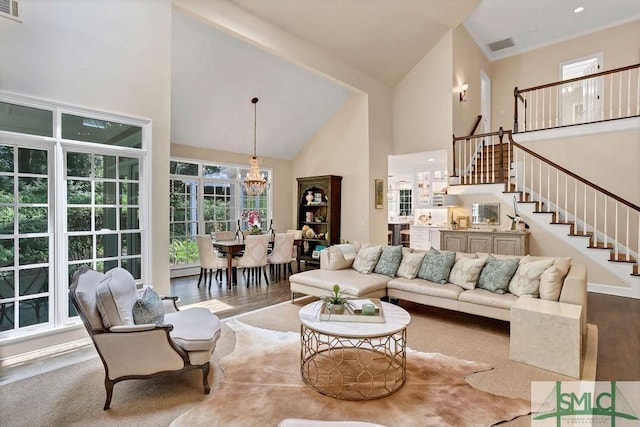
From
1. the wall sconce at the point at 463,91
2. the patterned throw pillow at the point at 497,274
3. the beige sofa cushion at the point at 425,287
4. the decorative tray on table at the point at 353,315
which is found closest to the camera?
the decorative tray on table at the point at 353,315

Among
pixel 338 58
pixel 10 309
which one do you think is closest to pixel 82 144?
pixel 10 309

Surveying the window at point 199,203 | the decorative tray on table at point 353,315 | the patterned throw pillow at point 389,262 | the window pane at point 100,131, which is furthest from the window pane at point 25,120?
the patterned throw pillow at point 389,262

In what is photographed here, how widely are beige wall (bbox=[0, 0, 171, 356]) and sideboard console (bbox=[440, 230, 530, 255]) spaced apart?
5624 millimetres

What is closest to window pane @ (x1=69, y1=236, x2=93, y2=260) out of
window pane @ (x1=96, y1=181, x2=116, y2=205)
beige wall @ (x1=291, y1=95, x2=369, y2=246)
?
window pane @ (x1=96, y1=181, x2=116, y2=205)

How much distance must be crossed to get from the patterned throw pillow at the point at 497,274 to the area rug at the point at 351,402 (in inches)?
45.4

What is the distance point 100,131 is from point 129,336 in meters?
2.47

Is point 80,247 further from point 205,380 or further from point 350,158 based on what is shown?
point 350,158

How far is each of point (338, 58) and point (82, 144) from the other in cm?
496

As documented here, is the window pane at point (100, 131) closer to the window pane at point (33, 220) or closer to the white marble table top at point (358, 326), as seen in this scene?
the window pane at point (33, 220)

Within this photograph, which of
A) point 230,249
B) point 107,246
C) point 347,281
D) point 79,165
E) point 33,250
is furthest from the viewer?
point 230,249

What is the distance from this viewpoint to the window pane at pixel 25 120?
314cm

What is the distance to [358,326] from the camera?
273cm

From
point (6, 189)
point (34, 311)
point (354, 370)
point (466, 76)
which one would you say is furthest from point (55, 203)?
point (466, 76)

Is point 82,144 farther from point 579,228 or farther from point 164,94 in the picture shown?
→ point 579,228
